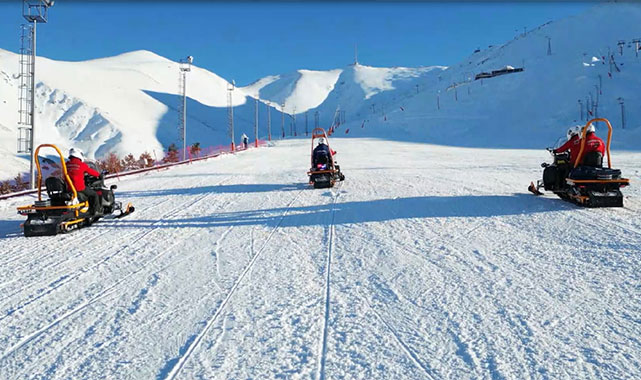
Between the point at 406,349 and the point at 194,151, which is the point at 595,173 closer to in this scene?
the point at 406,349

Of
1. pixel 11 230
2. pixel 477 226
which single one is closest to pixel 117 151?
pixel 11 230

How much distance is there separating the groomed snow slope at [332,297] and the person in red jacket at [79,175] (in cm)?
50

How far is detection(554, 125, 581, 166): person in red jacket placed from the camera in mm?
9898

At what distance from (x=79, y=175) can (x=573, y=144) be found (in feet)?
35.1

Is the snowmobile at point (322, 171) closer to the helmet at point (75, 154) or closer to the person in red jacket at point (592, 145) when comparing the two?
the helmet at point (75, 154)

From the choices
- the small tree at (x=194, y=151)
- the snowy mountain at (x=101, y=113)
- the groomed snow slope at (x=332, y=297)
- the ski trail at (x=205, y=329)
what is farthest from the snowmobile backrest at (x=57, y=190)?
the snowy mountain at (x=101, y=113)

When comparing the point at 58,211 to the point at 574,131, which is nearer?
the point at 58,211

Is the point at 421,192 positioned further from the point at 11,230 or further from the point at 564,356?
the point at 11,230

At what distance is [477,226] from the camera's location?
314 inches

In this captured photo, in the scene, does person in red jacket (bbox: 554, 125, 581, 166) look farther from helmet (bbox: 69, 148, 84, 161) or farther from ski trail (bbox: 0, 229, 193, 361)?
helmet (bbox: 69, 148, 84, 161)

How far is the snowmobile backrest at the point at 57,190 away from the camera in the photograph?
26.5 ft

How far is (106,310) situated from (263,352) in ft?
6.55

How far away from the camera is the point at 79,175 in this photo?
8.56m

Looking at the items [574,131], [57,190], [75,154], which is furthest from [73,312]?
[574,131]
